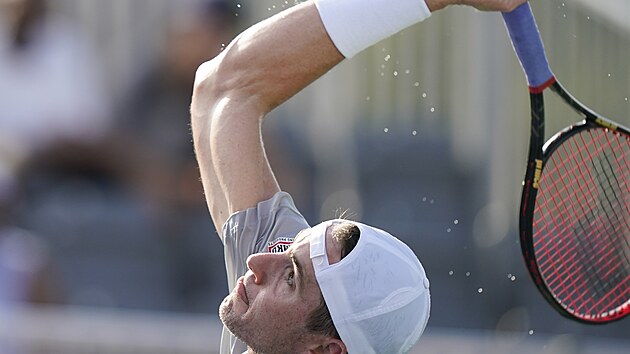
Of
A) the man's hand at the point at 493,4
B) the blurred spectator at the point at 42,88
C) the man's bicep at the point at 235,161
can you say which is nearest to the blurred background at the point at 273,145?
the blurred spectator at the point at 42,88

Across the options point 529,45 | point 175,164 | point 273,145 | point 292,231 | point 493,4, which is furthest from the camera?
point 175,164

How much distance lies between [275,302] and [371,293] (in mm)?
269

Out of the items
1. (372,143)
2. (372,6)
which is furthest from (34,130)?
(372,6)

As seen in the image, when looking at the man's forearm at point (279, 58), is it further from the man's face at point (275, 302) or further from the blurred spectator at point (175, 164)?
the blurred spectator at point (175, 164)

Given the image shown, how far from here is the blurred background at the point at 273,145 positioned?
26.9 ft

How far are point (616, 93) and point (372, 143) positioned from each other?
1.45m

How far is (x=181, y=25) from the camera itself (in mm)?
8594

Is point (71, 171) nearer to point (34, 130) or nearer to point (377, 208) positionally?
point (34, 130)

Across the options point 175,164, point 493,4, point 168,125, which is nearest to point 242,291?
point 493,4

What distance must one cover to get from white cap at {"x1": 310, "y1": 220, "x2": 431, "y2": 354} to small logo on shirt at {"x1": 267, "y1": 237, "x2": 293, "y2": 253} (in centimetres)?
26

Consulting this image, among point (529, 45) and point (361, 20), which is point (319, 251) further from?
point (529, 45)

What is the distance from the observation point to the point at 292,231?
4531mm

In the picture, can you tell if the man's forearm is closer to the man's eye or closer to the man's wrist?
the man's wrist

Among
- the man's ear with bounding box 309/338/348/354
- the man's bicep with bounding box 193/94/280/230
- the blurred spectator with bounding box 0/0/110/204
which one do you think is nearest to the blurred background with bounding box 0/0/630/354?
the blurred spectator with bounding box 0/0/110/204
